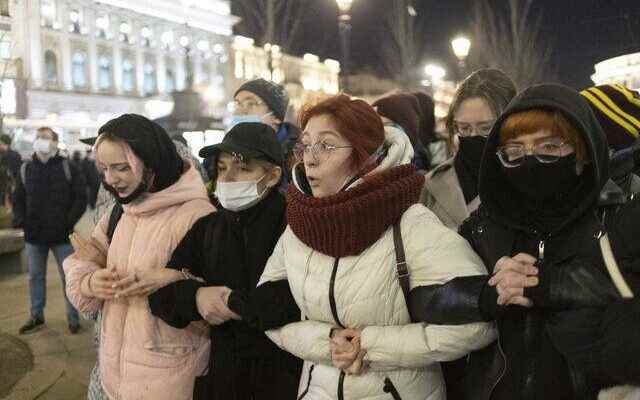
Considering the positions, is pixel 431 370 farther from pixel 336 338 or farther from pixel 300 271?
pixel 300 271

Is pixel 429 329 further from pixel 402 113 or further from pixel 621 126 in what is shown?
pixel 402 113

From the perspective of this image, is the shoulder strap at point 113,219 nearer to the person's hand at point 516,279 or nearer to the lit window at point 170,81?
the person's hand at point 516,279

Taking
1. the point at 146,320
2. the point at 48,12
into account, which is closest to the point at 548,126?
the point at 146,320

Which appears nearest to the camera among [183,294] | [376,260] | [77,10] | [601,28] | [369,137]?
[376,260]

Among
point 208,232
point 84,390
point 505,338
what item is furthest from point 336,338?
point 84,390

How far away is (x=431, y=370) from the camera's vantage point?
2311 mm

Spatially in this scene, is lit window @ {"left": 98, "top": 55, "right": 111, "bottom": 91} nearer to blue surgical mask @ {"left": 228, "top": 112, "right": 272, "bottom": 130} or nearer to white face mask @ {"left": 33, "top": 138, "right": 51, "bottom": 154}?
white face mask @ {"left": 33, "top": 138, "right": 51, "bottom": 154}

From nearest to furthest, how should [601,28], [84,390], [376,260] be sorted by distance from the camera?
1. [376,260]
2. [84,390]
3. [601,28]

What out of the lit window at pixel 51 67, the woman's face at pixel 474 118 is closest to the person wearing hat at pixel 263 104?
the woman's face at pixel 474 118

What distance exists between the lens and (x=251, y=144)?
9.77ft

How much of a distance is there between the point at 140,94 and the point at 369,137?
6746cm

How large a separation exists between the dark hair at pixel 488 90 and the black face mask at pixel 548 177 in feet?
3.47

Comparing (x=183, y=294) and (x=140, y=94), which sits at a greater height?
(x=140, y=94)

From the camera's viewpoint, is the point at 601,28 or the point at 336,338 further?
the point at 601,28
